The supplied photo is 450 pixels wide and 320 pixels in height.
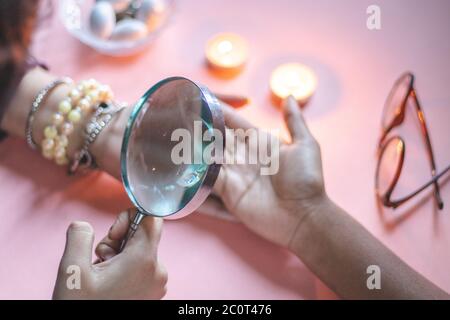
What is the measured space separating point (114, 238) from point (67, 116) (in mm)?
303

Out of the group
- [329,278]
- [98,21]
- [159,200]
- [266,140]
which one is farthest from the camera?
[98,21]

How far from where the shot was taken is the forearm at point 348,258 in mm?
738

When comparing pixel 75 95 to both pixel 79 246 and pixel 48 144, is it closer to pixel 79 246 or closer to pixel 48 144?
pixel 48 144

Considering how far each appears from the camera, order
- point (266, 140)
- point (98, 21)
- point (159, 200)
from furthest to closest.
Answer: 1. point (98, 21)
2. point (266, 140)
3. point (159, 200)

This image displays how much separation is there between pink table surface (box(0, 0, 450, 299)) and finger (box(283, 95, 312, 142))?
8 cm

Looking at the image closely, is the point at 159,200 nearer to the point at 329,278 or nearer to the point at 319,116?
the point at 329,278

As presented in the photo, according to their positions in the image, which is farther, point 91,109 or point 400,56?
point 400,56

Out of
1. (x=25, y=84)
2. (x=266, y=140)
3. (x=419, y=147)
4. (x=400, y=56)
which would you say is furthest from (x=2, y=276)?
(x=400, y=56)

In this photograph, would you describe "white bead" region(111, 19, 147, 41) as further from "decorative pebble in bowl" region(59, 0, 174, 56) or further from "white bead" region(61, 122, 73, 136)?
"white bead" region(61, 122, 73, 136)

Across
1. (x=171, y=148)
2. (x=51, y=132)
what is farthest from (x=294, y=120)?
(x=51, y=132)

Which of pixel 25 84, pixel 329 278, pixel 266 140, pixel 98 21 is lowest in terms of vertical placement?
pixel 329 278

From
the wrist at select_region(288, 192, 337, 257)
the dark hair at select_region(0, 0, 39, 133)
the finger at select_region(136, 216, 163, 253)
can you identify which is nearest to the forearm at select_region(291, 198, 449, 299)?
the wrist at select_region(288, 192, 337, 257)

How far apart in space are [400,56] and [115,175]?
1.97ft

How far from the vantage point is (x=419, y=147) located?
0.94m
